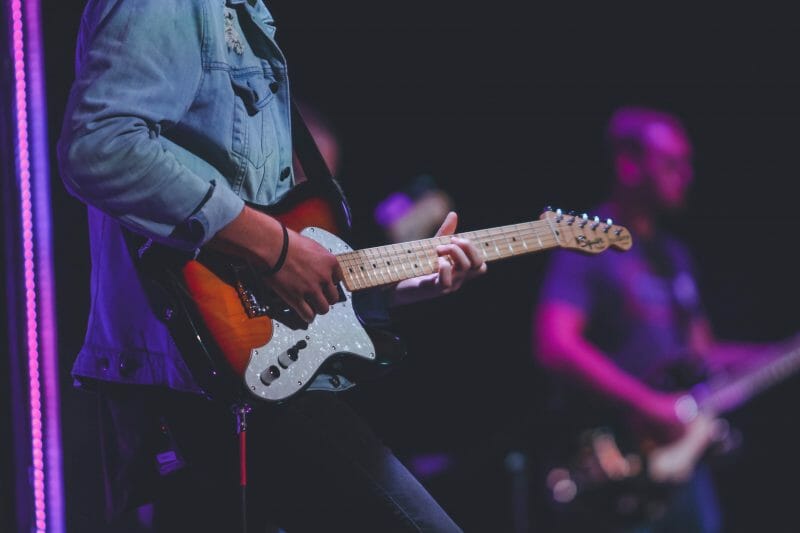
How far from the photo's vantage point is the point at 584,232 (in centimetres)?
241

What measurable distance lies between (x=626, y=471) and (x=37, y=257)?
2523 millimetres

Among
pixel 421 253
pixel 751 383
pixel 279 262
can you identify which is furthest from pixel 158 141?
pixel 751 383

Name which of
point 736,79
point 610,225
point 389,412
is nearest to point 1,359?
point 610,225

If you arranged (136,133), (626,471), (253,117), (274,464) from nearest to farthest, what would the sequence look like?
1. (136,133)
2. (274,464)
3. (253,117)
4. (626,471)

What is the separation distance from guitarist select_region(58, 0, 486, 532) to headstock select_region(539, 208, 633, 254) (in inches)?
38.8

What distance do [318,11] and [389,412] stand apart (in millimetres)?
2008

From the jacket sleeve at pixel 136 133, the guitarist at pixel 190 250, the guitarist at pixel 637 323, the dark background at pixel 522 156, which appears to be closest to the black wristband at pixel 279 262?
the guitarist at pixel 190 250

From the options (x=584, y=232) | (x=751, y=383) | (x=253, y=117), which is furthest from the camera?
(x=751, y=383)

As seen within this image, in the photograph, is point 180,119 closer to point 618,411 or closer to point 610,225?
point 610,225

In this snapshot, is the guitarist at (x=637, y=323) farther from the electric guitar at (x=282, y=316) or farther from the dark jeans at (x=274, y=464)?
the dark jeans at (x=274, y=464)

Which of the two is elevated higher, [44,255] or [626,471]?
[44,255]

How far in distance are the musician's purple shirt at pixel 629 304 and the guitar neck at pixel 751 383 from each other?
373 mm

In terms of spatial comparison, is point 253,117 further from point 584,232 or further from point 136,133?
point 584,232

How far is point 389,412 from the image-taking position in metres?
3.92
